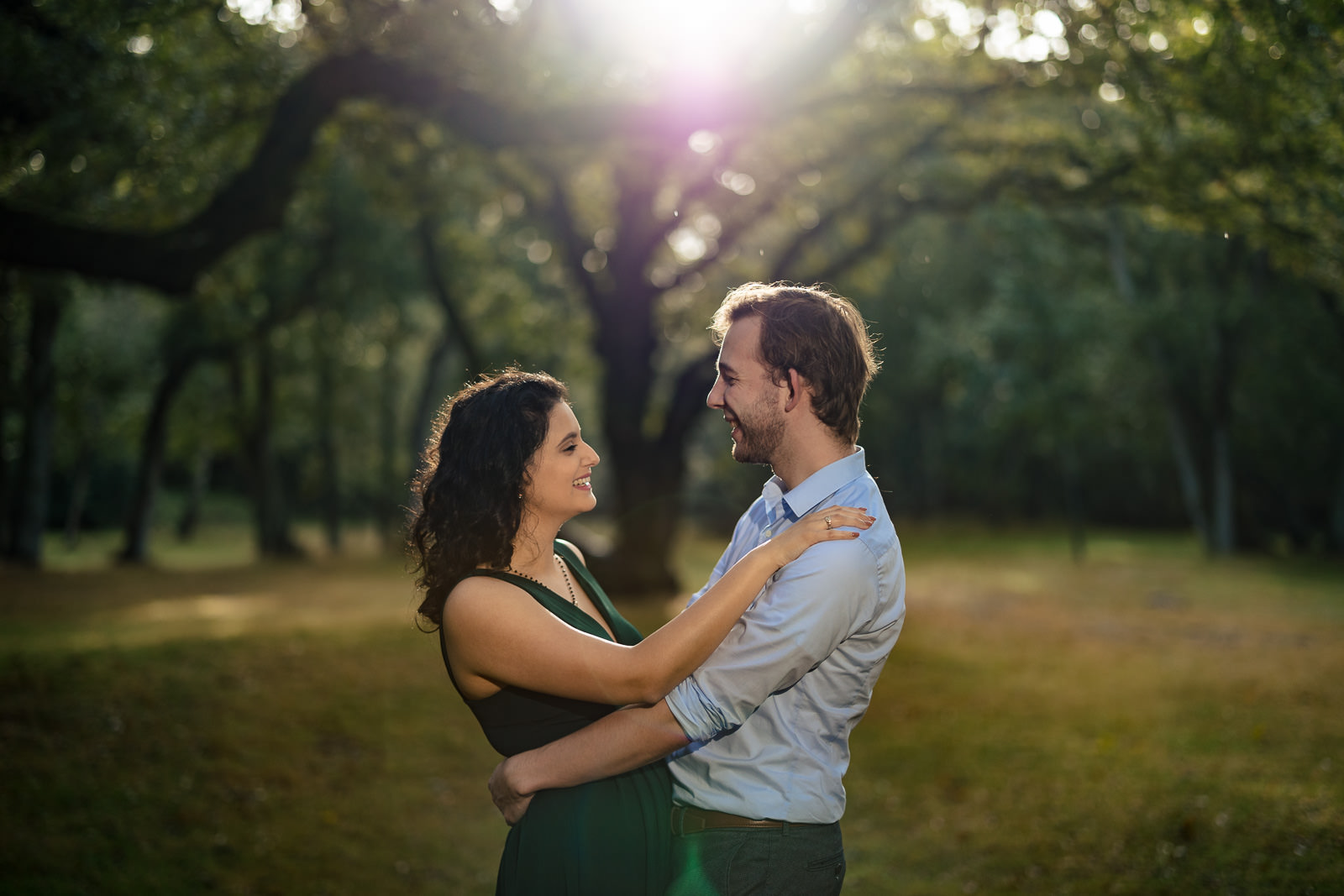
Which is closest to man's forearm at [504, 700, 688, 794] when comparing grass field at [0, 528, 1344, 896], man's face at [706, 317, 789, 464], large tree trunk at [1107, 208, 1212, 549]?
man's face at [706, 317, 789, 464]

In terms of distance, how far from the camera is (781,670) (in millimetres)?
2619

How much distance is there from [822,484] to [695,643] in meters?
0.62

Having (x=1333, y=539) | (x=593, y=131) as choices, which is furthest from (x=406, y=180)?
(x=1333, y=539)

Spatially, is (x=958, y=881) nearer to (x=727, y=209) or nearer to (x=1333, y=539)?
(x=727, y=209)

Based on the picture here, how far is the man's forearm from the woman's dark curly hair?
485mm

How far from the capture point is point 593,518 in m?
54.1

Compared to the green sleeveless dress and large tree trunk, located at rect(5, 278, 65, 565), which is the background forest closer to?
large tree trunk, located at rect(5, 278, 65, 565)

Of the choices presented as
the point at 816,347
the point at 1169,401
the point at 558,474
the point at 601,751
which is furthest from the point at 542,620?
the point at 1169,401

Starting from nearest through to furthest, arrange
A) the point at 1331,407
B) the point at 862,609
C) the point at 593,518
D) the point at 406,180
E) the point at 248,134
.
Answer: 1. the point at 862,609
2. the point at 248,134
3. the point at 406,180
4. the point at 1331,407
5. the point at 593,518

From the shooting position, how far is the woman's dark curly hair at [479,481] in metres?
3.03

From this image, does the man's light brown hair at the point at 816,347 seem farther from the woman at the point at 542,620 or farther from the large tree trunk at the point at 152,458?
the large tree trunk at the point at 152,458

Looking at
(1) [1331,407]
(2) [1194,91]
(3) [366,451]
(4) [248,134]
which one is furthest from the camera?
(3) [366,451]

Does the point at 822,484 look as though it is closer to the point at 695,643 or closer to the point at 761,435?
the point at 761,435

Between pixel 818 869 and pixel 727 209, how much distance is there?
50.6 feet
